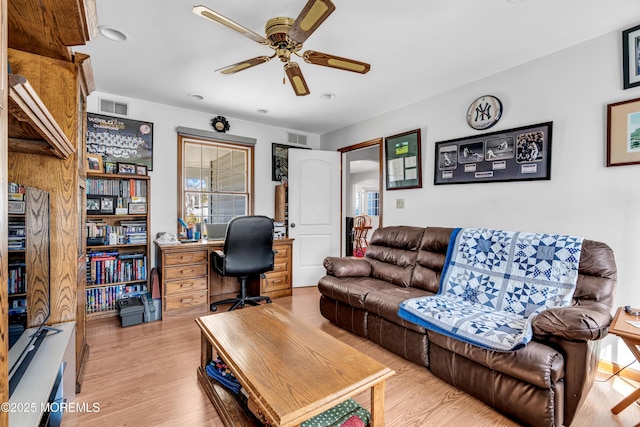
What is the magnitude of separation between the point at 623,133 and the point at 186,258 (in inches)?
154

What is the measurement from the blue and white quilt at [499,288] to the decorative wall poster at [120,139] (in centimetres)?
336

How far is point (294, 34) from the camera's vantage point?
5.61 feet

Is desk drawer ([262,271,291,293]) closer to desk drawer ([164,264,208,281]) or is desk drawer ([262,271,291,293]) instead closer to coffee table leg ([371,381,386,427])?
desk drawer ([164,264,208,281])

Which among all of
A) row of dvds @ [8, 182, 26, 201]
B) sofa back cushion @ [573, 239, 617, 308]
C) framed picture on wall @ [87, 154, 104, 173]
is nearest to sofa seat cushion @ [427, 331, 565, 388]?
sofa back cushion @ [573, 239, 617, 308]

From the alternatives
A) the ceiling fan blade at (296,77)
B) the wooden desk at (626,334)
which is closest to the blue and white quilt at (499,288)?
the wooden desk at (626,334)

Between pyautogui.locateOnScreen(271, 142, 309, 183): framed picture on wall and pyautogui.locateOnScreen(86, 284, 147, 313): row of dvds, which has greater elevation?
pyautogui.locateOnScreen(271, 142, 309, 183): framed picture on wall

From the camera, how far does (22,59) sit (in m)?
1.50

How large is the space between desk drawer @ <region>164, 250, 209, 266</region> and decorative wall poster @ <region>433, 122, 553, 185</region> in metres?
2.74

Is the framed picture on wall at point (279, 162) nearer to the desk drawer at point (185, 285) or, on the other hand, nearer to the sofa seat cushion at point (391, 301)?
the desk drawer at point (185, 285)

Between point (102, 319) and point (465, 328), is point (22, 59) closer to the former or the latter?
point (102, 319)

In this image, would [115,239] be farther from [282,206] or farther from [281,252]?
[282,206]

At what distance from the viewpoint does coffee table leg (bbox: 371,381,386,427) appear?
49.6 inches

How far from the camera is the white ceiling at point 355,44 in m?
1.87

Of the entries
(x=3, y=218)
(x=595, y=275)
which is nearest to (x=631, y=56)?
(x=595, y=275)
